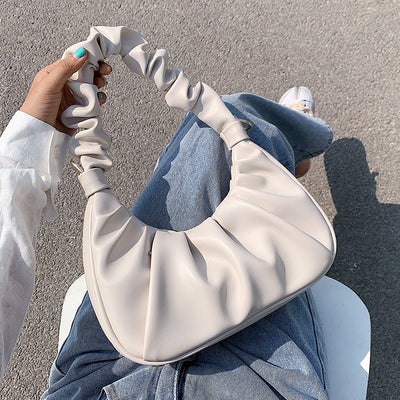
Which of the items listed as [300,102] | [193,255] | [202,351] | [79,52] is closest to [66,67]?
[79,52]

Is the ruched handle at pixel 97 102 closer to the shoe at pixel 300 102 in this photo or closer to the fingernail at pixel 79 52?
the fingernail at pixel 79 52

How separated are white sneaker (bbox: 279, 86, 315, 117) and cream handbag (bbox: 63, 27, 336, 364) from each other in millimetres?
482

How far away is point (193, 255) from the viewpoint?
2.10 feet

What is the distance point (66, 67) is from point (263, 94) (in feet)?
2.38

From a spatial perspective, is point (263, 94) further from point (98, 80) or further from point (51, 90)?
point (51, 90)

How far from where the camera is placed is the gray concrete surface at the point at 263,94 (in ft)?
3.68

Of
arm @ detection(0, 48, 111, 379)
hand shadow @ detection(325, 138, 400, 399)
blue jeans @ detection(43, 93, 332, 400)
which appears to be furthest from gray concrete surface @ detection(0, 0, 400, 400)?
arm @ detection(0, 48, 111, 379)

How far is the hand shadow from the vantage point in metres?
1.06

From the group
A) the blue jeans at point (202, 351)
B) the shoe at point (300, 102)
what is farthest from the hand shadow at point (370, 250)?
the blue jeans at point (202, 351)

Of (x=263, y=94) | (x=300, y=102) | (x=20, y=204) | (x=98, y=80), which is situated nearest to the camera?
(x=20, y=204)

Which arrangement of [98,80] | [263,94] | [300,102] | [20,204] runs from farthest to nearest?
1. [263,94]
2. [300,102]
3. [98,80]
4. [20,204]

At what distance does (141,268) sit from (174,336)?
12 centimetres

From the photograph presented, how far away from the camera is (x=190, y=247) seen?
65 centimetres

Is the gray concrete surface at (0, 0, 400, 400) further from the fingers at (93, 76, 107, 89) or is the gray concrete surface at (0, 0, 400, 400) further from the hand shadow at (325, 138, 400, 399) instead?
the fingers at (93, 76, 107, 89)
